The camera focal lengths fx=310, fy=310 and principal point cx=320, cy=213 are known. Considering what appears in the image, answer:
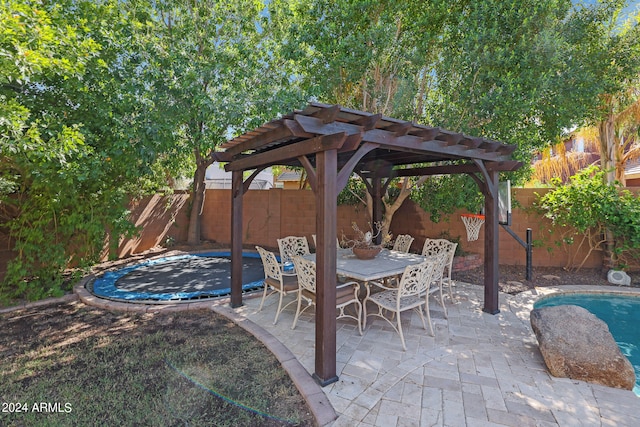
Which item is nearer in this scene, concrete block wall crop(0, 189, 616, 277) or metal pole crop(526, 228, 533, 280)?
metal pole crop(526, 228, 533, 280)

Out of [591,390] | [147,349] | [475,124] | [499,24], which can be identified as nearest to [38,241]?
[147,349]

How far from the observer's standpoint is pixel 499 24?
18.0 ft

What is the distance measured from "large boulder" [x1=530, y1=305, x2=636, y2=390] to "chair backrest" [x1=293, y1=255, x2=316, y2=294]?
2.43 metres

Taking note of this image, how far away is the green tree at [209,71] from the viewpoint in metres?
6.05

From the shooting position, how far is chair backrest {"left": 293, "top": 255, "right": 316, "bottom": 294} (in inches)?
144

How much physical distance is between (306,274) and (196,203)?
7.36 m

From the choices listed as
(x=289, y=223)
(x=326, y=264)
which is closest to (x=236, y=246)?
(x=326, y=264)

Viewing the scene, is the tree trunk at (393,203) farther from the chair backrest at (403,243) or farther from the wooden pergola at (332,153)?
the wooden pergola at (332,153)

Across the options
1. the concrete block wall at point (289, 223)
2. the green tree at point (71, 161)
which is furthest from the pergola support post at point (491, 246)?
the green tree at point (71, 161)

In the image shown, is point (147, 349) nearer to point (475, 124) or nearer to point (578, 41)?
point (475, 124)

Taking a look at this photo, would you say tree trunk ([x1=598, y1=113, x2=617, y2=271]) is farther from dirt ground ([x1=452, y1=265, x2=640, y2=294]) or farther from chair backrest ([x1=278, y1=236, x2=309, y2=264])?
chair backrest ([x1=278, y1=236, x2=309, y2=264])

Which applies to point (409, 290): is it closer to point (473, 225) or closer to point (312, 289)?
point (312, 289)

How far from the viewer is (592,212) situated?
620cm

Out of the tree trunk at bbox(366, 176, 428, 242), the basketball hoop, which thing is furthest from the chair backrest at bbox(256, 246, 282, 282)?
the basketball hoop
